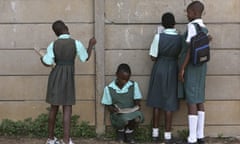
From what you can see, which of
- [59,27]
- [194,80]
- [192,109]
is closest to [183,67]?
[194,80]

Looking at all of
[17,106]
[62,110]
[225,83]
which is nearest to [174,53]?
[225,83]

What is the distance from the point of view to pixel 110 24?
20.4 ft

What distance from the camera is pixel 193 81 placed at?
589 cm

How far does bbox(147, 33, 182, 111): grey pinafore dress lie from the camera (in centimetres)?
602

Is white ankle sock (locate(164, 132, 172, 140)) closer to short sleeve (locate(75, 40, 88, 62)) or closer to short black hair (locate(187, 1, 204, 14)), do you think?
short sleeve (locate(75, 40, 88, 62))

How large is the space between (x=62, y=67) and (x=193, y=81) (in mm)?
1478

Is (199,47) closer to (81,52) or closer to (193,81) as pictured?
(193,81)

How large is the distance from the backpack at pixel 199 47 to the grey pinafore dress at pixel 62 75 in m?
1.30

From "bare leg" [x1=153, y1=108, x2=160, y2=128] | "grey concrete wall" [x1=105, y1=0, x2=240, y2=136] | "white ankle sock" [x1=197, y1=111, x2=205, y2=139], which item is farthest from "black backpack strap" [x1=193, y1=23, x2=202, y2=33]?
"bare leg" [x1=153, y1=108, x2=160, y2=128]

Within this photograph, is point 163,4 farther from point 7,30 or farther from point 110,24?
point 7,30

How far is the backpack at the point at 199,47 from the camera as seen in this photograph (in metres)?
5.69

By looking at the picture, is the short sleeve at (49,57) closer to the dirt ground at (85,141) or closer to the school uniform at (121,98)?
the school uniform at (121,98)

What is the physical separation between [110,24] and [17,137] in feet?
5.81

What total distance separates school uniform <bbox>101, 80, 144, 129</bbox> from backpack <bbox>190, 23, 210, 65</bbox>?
2.74 ft
